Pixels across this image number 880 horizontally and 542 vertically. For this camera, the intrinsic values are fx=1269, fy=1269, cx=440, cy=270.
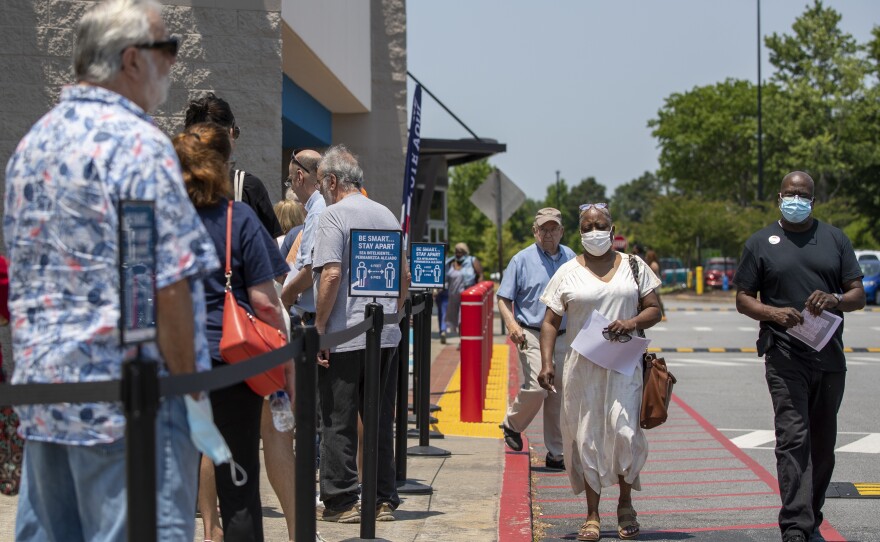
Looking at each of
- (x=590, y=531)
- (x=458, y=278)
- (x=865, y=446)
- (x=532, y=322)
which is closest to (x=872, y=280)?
(x=458, y=278)

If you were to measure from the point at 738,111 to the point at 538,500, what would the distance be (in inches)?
2911

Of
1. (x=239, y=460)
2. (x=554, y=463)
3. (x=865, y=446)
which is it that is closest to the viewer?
(x=239, y=460)

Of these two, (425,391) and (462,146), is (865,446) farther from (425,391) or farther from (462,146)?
(462,146)

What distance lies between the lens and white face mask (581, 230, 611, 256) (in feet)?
24.3

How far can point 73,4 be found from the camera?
10195mm

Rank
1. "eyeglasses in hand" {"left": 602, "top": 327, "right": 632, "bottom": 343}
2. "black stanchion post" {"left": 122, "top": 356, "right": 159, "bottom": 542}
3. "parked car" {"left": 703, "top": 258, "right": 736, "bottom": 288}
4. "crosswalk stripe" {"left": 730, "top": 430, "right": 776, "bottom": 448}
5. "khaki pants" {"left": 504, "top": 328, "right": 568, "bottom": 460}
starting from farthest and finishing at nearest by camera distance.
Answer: "parked car" {"left": 703, "top": 258, "right": 736, "bottom": 288}, "crosswalk stripe" {"left": 730, "top": 430, "right": 776, "bottom": 448}, "khaki pants" {"left": 504, "top": 328, "right": 568, "bottom": 460}, "eyeglasses in hand" {"left": 602, "top": 327, "right": 632, "bottom": 343}, "black stanchion post" {"left": 122, "top": 356, "right": 159, "bottom": 542}

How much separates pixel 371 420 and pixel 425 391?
3059 mm

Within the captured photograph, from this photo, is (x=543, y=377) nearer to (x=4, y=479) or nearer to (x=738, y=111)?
(x=4, y=479)

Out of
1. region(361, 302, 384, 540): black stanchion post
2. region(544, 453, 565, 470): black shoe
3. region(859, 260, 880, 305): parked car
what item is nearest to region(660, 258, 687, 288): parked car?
region(859, 260, 880, 305): parked car

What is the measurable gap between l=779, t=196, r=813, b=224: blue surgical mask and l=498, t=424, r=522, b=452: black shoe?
3430 millimetres

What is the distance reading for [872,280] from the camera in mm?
42312

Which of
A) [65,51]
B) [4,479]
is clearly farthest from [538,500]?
[65,51]

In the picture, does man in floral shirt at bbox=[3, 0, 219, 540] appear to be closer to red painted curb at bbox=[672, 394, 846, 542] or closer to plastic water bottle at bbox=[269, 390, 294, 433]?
plastic water bottle at bbox=[269, 390, 294, 433]

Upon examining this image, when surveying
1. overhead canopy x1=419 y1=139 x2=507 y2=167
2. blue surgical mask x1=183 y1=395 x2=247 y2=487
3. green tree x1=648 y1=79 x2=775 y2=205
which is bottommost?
blue surgical mask x1=183 y1=395 x2=247 y2=487
